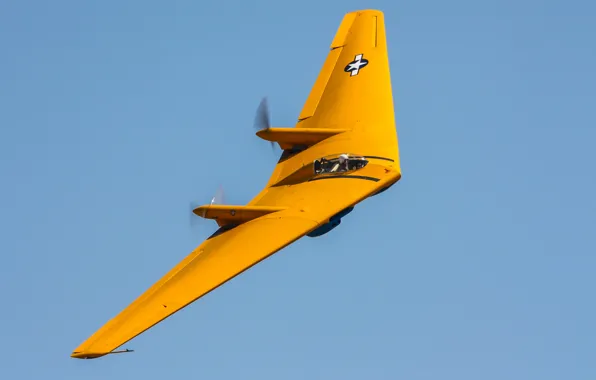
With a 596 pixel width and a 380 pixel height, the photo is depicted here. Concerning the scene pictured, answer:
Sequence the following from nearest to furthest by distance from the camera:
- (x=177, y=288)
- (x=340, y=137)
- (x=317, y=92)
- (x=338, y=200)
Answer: (x=177, y=288) → (x=338, y=200) → (x=340, y=137) → (x=317, y=92)

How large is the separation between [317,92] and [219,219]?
14.4 meters

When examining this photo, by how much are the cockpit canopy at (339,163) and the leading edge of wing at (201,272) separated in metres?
4.72

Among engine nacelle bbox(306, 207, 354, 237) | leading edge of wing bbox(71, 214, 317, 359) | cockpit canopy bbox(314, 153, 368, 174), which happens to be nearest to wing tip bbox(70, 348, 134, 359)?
leading edge of wing bbox(71, 214, 317, 359)

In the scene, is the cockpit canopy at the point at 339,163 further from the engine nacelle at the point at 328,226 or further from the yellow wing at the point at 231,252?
the engine nacelle at the point at 328,226

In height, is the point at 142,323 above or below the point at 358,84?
below

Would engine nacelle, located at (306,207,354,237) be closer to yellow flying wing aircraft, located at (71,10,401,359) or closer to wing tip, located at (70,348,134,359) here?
yellow flying wing aircraft, located at (71,10,401,359)

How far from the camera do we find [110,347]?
182 feet

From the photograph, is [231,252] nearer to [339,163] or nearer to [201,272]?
[201,272]

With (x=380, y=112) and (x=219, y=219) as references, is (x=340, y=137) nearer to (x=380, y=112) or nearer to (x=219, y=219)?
(x=380, y=112)

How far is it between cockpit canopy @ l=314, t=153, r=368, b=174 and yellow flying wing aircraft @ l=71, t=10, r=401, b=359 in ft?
0.18

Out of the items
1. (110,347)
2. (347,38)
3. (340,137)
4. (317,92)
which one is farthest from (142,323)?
(347,38)

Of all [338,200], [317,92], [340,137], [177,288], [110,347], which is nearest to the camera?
[110,347]

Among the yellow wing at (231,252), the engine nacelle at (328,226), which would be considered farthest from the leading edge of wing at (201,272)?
the engine nacelle at (328,226)

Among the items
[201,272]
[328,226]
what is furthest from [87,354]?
[328,226]
